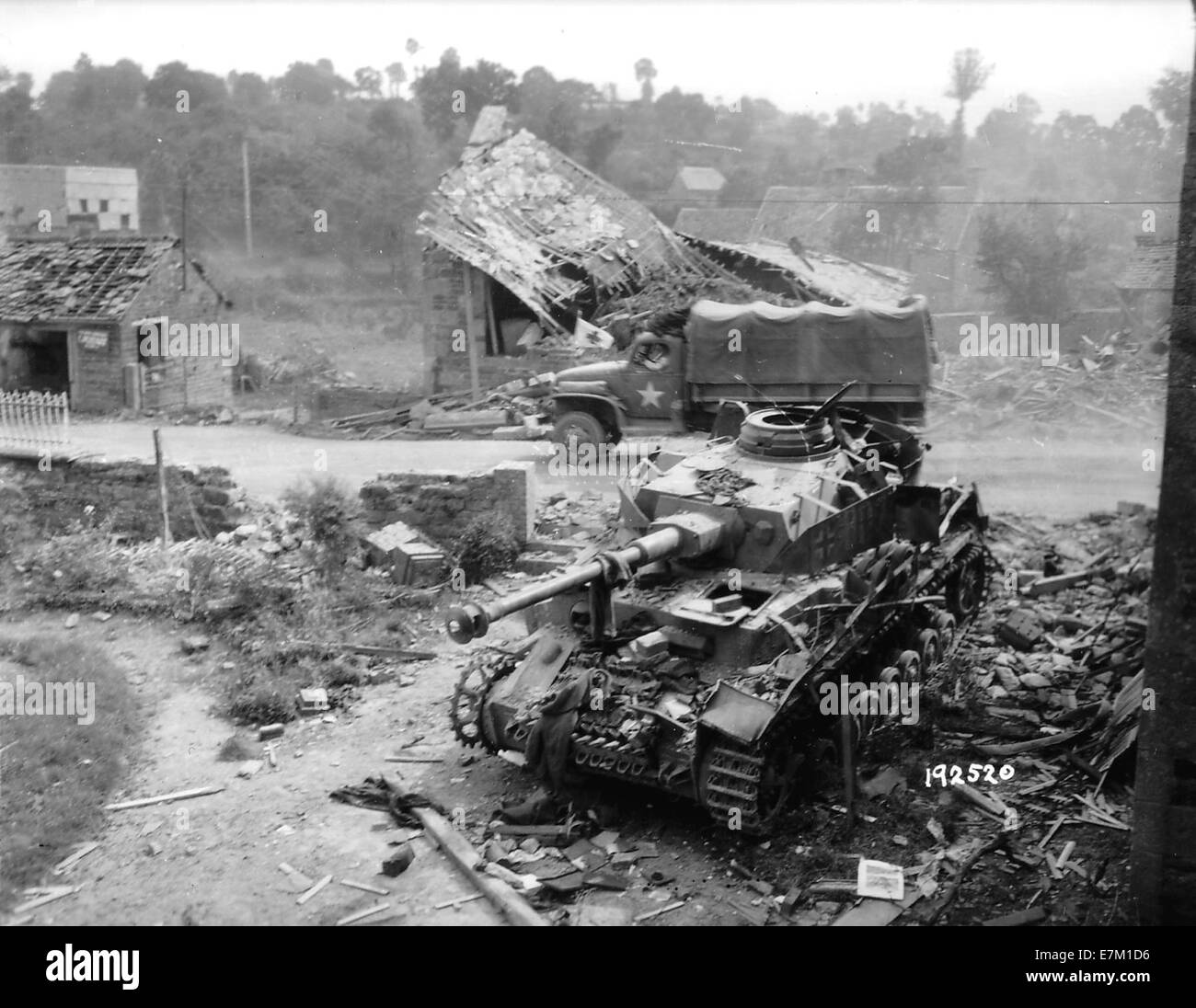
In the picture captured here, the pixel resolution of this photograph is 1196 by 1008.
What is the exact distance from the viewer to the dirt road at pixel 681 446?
15.0m

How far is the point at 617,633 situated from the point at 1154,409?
1084 cm

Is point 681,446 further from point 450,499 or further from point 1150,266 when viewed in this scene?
point 1150,266

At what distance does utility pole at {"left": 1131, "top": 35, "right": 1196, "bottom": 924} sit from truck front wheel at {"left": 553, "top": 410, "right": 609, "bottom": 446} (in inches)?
387

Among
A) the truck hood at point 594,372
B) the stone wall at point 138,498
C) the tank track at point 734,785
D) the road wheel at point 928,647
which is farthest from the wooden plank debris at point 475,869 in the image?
the truck hood at point 594,372

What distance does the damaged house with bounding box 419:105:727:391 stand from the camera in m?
18.8

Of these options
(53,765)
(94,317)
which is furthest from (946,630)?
(94,317)

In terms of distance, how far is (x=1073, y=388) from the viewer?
1641cm

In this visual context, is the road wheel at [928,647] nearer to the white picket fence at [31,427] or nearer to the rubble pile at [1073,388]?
the rubble pile at [1073,388]

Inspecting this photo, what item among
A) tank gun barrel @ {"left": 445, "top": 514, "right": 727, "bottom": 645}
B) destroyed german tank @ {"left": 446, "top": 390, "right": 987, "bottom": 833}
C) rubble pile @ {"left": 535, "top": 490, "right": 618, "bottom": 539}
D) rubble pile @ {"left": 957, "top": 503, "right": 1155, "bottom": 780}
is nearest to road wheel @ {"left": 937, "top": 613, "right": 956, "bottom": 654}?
destroyed german tank @ {"left": 446, "top": 390, "right": 987, "bottom": 833}

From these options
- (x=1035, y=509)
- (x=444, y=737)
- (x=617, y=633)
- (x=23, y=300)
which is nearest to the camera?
(x=617, y=633)

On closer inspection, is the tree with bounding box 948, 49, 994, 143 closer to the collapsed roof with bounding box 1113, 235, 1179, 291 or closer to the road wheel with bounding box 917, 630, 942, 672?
the collapsed roof with bounding box 1113, 235, 1179, 291

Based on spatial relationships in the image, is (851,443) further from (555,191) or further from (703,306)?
(555,191)
